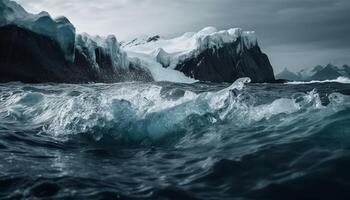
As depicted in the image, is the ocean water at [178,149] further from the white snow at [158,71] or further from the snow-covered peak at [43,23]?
the white snow at [158,71]

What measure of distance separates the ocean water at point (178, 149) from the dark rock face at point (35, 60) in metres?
27.0

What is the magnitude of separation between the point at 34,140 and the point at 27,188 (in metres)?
3.12

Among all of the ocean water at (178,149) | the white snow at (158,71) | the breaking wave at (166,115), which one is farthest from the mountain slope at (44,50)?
the ocean water at (178,149)

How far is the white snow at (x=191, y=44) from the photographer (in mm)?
71625

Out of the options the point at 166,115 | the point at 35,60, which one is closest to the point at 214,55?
the point at 35,60

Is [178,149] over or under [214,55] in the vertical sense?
under

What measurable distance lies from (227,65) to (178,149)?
7505 centimetres

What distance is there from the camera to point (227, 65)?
80.7 metres

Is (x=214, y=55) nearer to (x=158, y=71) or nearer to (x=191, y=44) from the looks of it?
(x=191, y=44)

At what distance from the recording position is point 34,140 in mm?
7410

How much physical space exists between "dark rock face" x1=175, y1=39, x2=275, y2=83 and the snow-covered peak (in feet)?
104

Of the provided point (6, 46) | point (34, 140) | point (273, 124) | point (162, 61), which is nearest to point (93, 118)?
point (34, 140)

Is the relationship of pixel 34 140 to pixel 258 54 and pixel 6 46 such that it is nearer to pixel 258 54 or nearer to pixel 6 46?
pixel 6 46

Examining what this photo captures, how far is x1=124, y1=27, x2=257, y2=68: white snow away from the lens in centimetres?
7162
